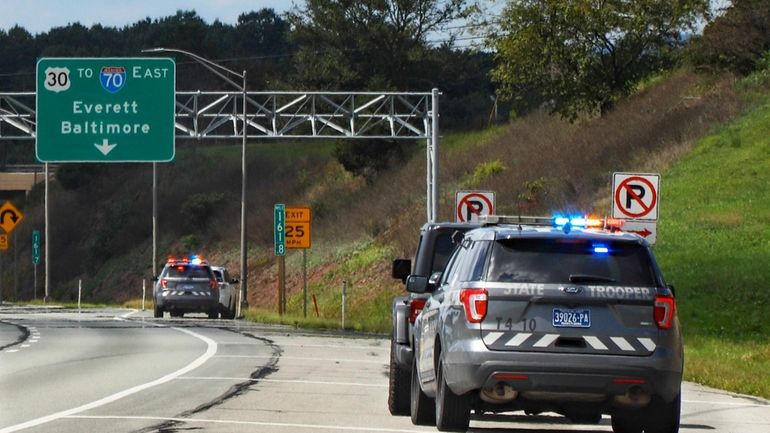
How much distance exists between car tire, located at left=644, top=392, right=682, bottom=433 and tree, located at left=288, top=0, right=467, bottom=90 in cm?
7029

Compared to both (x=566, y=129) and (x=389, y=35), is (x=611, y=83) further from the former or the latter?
(x=389, y=35)

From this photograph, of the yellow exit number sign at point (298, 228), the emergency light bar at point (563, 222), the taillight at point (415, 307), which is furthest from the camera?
the yellow exit number sign at point (298, 228)

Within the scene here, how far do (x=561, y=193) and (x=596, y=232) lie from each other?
1692 inches

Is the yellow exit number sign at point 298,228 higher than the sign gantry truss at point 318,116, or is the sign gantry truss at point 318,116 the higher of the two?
the sign gantry truss at point 318,116

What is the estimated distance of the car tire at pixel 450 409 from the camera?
13539mm

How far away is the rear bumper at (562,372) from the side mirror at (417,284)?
2.25m

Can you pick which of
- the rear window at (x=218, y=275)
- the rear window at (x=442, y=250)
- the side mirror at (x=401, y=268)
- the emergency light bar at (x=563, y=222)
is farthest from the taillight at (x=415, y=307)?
the rear window at (x=218, y=275)

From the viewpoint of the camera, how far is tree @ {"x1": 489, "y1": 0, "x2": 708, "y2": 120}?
64.2 m

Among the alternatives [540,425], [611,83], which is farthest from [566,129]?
[540,425]

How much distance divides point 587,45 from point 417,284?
165 ft

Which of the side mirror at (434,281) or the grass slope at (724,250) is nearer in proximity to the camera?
the side mirror at (434,281)

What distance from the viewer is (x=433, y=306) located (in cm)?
1459

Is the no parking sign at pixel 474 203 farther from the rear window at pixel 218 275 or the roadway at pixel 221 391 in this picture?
the rear window at pixel 218 275

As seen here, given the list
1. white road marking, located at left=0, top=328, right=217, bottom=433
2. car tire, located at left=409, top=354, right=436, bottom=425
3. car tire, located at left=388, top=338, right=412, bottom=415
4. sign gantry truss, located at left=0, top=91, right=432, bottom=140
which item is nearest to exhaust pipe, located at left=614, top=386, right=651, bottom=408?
car tire, located at left=409, top=354, right=436, bottom=425
